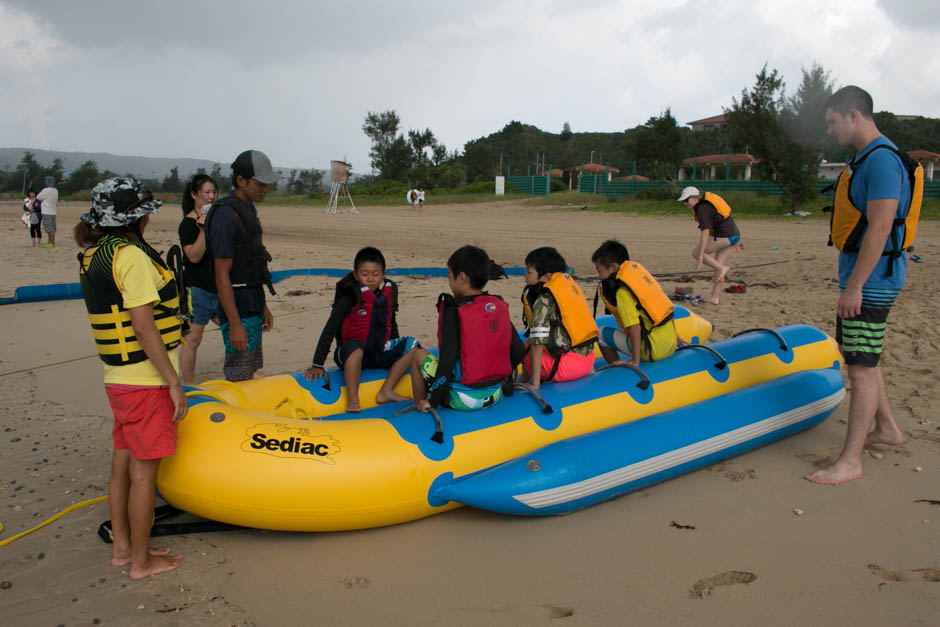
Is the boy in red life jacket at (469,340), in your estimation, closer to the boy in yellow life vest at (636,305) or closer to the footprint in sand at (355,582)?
the footprint in sand at (355,582)

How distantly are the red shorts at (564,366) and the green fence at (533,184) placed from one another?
2825 cm

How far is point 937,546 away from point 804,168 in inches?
701

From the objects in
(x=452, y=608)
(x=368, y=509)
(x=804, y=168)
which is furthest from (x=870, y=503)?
(x=804, y=168)

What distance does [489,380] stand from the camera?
3.12 m

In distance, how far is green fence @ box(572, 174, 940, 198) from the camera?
20.0m

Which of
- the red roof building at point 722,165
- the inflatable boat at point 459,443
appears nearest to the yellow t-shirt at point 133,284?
the inflatable boat at point 459,443

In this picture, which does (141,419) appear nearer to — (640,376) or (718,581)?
(718,581)

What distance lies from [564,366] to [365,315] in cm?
116

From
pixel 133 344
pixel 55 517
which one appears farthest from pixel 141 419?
pixel 55 517

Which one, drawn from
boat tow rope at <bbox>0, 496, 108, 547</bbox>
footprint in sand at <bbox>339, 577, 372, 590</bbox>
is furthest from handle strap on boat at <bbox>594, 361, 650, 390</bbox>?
boat tow rope at <bbox>0, 496, 108, 547</bbox>

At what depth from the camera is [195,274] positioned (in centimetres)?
402

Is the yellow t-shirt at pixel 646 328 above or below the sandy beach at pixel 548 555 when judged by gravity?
above

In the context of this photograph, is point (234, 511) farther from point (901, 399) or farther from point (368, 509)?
point (901, 399)

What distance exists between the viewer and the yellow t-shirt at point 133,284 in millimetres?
2262
